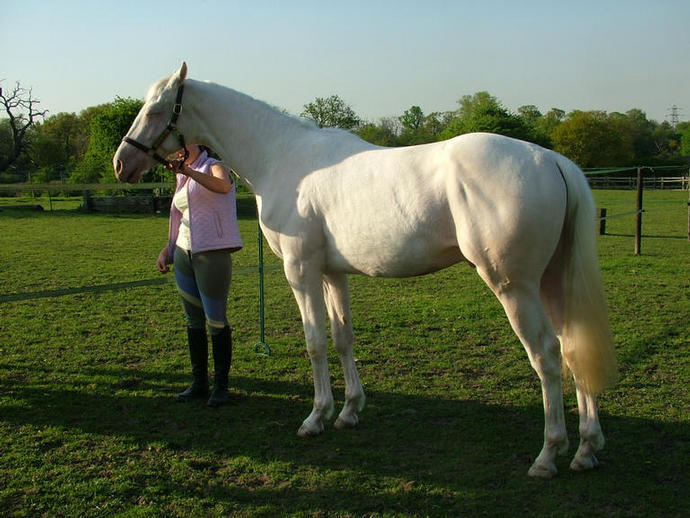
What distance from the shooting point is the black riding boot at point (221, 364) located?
4.04m

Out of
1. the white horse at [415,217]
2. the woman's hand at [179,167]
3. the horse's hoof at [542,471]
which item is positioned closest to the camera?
the white horse at [415,217]

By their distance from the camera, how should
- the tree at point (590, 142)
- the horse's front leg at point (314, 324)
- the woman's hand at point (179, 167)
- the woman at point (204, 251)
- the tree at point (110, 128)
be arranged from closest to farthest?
1. the horse's front leg at point (314, 324)
2. the woman's hand at point (179, 167)
3. the woman at point (204, 251)
4. the tree at point (110, 128)
5. the tree at point (590, 142)

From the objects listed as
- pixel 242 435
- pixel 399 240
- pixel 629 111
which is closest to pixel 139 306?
pixel 242 435

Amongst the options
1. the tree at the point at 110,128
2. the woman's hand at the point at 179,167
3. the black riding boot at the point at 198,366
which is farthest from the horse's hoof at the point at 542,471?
the tree at the point at 110,128

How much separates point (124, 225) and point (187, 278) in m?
14.3

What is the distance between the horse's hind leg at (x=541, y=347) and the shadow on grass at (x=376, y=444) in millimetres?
130

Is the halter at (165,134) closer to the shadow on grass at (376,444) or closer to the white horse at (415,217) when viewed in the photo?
the white horse at (415,217)

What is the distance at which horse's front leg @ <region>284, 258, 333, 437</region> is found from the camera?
338 cm

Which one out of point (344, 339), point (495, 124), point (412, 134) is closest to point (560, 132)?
point (412, 134)

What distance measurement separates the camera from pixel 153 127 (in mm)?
3455

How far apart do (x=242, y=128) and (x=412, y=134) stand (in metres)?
51.9

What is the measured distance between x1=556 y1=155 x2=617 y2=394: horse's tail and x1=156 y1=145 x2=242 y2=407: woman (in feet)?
6.99

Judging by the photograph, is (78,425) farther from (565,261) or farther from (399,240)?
(565,261)

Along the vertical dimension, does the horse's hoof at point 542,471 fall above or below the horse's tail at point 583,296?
below
